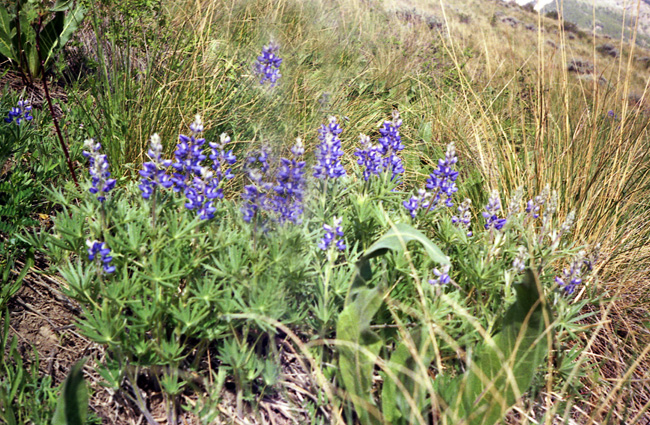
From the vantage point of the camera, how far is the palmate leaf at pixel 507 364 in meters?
1.53

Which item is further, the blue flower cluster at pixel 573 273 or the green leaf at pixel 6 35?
the green leaf at pixel 6 35

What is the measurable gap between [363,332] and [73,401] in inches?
34.1

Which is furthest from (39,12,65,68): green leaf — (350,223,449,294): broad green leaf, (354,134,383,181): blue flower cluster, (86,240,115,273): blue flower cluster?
(350,223,449,294): broad green leaf

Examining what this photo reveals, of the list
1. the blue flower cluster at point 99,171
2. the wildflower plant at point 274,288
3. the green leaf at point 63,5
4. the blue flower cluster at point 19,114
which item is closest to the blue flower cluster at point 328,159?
the wildflower plant at point 274,288

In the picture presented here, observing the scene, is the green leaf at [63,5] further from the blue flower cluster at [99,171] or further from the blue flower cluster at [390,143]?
the blue flower cluster at [390,143]

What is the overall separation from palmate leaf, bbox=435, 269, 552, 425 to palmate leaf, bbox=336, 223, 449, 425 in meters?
0.24

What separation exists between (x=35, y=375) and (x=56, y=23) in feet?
7.95

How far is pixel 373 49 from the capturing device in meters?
5.52

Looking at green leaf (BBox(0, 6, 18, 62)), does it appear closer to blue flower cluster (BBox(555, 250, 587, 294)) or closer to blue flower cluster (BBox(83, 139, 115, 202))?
blue flower cluster (BBox(83, 139, 115, 202))

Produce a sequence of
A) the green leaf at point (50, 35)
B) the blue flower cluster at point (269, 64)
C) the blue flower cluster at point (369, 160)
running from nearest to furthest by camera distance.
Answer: the blue flower cluster at point (369, 160) → the blue flower cluster at point (269, 64) → the green leaf at point (50, 35)

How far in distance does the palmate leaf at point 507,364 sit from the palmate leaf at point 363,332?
0.24 m

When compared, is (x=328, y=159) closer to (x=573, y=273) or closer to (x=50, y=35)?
(x=573, y=273)

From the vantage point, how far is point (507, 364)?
1568 mm

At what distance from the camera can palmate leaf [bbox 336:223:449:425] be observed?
1.54 meters
